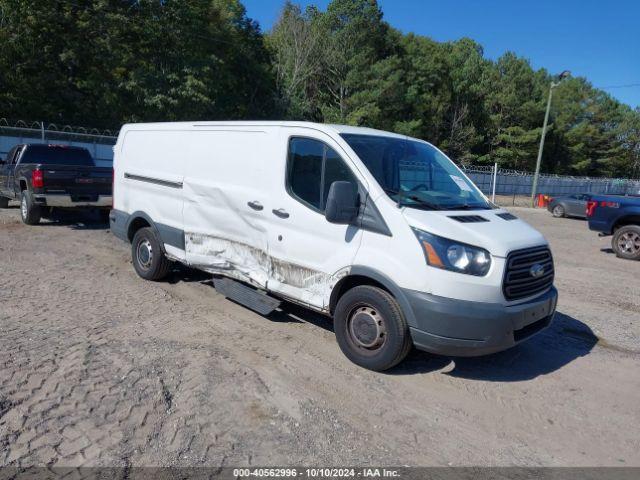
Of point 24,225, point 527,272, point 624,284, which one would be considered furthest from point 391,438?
point 24,225

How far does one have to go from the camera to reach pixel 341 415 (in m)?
3.67

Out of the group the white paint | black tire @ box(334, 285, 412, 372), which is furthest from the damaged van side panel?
black tire @ box(334, 285, 412, 372)

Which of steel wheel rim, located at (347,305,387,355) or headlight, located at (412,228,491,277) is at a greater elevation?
headlight, located at (412,228,491,277)

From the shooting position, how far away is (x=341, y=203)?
4.22 m

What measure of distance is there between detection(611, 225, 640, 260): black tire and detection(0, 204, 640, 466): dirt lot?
6.25 meters

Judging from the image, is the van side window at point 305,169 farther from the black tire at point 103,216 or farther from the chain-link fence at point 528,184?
the chain-link fence at point 528,184

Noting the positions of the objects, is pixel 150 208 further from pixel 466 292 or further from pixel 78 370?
pixel 466 292

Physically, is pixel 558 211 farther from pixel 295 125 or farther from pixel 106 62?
pixel 106 62

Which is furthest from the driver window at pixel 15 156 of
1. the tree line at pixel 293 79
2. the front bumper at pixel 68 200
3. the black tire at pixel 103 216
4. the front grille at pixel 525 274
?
the tree line at pixel 293 79

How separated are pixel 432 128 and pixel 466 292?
51882 millimetres

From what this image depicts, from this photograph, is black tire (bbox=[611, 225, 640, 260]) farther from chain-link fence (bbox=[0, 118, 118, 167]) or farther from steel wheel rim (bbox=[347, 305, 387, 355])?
chain-link fence (bbox=[0, 118, 118, 167])

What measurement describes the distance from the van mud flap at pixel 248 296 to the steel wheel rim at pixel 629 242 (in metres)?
9.93

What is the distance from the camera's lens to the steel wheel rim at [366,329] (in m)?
4.29

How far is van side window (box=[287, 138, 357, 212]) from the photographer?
4.61 metres
